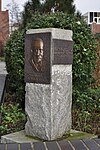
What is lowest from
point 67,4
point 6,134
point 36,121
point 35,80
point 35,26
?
point 6,134

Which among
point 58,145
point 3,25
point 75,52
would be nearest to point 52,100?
point 58,145

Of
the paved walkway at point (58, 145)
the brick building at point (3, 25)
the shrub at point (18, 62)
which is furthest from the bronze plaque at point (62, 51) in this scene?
the brick building at point (3, 25)

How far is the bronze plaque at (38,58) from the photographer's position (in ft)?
14.9

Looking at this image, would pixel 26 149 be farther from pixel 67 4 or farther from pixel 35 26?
pixel 67 4

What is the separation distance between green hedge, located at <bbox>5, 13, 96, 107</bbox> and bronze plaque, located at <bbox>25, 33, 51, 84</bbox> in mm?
1855

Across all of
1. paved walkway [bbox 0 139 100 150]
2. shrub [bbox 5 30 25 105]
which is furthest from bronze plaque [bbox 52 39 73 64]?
shrub [bbox 5 30 25 105]

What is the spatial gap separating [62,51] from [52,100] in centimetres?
73

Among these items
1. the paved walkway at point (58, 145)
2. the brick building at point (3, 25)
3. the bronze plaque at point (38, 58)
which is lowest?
the paved walkway at point (58, 145)

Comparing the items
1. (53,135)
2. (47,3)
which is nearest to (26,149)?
(53,135)

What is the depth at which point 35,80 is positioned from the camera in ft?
15.5

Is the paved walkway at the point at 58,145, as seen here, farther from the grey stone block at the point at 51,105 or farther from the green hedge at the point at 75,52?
the green hedge at the point at 75,52

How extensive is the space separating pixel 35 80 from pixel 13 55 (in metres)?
2.30

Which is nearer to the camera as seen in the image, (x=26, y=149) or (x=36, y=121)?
(x=26, y=149)

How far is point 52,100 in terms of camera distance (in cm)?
457
